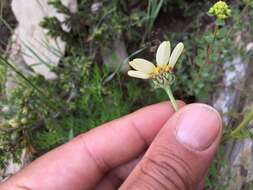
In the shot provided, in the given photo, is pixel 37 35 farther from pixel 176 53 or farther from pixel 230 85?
pixel 176 53

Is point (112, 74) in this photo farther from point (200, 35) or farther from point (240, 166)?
point (240, 166)

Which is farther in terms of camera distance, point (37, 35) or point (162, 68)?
point (37, 35)

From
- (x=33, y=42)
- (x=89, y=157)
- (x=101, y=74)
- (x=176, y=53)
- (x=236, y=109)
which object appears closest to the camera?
(x=176, y=53)

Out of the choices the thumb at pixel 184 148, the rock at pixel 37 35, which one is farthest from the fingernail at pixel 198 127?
the rock at pixel 37 35

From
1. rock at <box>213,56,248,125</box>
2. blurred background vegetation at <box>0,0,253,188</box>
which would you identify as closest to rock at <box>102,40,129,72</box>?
blurred background vegetation at <box>0,0,253,188</box>

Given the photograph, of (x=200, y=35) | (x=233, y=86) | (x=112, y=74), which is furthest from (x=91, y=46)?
(x=233, y=86)

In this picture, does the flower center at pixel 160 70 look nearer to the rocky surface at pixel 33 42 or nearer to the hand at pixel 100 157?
the hand at pixel 100 157

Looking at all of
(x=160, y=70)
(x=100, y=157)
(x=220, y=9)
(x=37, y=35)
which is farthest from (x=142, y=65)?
(x=37, y=35)
